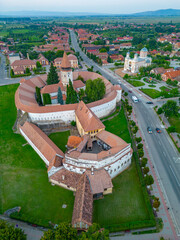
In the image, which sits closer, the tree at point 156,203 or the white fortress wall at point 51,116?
the tree at point 156,203

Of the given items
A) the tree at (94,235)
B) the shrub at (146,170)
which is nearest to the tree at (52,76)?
the shrub at (146,170)

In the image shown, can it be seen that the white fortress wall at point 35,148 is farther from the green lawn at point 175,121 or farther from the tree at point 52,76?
the green lawn at point 175,121

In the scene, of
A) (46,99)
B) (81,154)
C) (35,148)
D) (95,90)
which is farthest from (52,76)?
(81,154)

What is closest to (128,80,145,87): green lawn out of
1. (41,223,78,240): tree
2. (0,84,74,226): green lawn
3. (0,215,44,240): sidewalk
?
(0,84,74,226): green lawn

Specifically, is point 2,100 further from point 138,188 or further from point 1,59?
point 1,59

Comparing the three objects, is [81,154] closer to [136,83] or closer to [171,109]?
[171,109]
